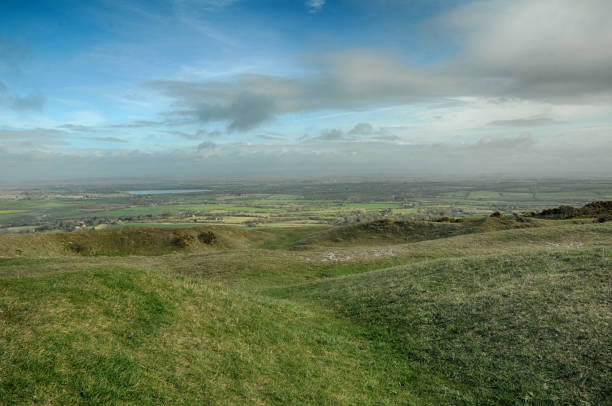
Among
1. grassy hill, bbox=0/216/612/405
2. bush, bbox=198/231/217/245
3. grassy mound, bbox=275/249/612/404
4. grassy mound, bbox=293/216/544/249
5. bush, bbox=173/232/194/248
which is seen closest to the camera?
grassy hill, bbox=0/216/612/405

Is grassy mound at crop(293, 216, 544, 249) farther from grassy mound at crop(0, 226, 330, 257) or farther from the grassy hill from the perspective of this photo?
the grassy hill

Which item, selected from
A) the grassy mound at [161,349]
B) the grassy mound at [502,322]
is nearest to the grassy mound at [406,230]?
the grassy mound at [502,322]

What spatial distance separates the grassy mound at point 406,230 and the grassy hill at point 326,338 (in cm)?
2552

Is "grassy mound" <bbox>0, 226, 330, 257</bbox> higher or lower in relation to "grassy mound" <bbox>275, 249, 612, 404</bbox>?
lower

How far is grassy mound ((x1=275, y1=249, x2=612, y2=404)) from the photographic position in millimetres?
9594

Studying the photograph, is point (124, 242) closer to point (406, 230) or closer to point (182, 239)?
point (182, 239)

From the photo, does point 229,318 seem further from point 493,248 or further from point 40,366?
point 493,248

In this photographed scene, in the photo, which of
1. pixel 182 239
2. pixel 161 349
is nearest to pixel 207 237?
pixel 182 239

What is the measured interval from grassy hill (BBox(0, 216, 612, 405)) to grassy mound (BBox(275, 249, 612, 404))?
0.06m

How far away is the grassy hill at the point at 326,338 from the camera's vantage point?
26.6ft

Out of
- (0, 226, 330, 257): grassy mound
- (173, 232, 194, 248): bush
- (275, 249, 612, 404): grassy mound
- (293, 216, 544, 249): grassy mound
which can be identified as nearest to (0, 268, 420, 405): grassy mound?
(275, 249, 612, 404): grassy mound

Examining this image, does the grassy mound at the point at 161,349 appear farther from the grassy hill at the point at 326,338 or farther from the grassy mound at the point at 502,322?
the grassy mound at the point at 502,322

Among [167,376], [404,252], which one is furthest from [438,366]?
[404,252]

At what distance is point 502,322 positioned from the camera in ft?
41.9
